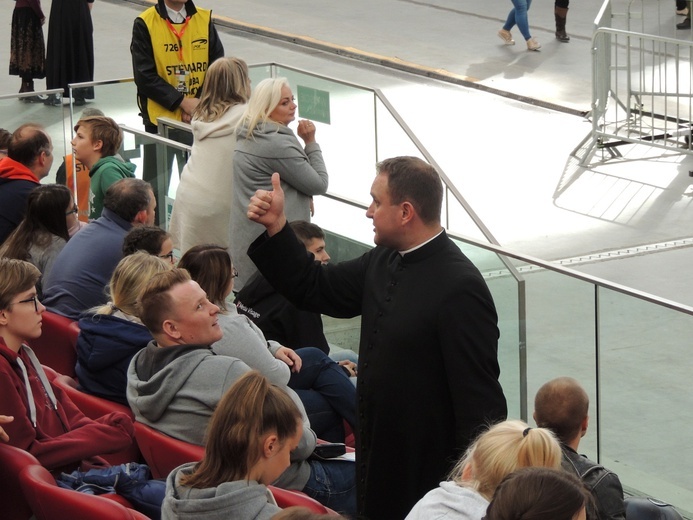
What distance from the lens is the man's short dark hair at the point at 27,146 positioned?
6637mm

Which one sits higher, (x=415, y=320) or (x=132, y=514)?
(x=415, y=320)

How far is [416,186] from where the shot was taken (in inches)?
146

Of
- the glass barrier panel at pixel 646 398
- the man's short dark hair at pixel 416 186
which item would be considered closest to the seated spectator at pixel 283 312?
the glass barrier panel at pixel 646 398

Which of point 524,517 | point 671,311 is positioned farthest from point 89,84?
point 524,517

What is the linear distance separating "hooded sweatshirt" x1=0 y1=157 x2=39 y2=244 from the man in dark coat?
9.28 ft

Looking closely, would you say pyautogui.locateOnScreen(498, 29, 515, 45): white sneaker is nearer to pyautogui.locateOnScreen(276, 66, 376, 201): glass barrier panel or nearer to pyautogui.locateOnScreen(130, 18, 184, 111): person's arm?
pyautogui.locateOnScreen(276, 66, 376, 201): glass barrier panel

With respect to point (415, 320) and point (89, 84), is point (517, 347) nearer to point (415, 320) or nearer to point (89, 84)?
point (415, 320)

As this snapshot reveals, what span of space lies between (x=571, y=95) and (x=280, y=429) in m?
10.9

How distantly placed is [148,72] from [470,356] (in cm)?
493

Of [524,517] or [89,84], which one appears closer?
[524,517]

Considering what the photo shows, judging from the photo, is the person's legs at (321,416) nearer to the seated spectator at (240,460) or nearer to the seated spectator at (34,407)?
the seated spectator at (34,407)

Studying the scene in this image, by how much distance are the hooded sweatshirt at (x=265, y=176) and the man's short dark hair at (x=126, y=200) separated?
554 millimetres

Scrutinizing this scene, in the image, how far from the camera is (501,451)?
9.88ft

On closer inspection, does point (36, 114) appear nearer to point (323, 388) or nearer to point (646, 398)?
point (323, 388)
